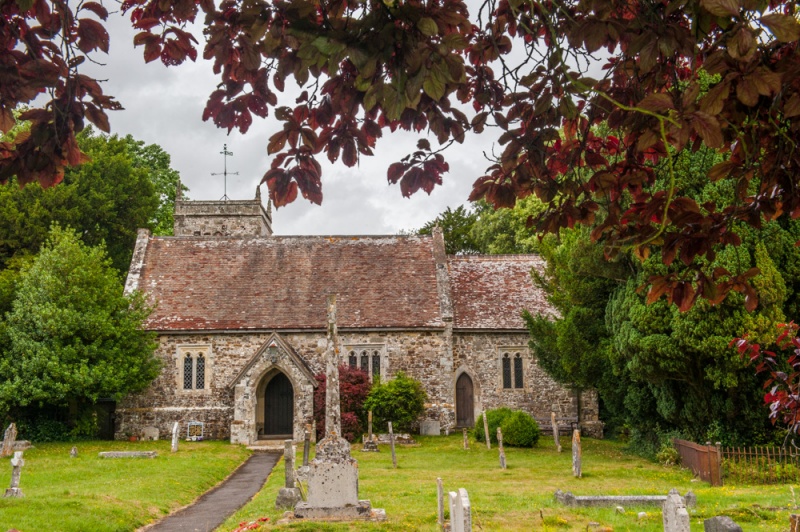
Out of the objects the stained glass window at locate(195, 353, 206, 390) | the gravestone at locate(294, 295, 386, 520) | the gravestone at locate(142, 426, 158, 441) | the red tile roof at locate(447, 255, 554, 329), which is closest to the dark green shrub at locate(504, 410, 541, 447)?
the red tile roof at locate(447, 255, 554, 329)

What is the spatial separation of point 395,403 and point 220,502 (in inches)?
438

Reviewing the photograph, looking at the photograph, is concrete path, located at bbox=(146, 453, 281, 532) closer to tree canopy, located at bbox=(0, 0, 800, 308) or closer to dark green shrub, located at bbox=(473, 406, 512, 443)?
dark green shrub, located at bbox=(473, 406, 512, 443)

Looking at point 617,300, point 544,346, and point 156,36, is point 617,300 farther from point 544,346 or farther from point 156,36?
point 156,36

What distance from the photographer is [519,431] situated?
2291cm

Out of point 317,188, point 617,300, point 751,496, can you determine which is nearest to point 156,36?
point 317,188

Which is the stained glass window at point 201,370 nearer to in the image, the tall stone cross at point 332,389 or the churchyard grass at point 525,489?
the churchyard grass at point 525,489

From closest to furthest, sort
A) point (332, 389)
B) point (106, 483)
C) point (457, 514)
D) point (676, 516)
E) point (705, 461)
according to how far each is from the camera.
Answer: point (676, 516), point (457, 514), point (332, 389), point (705, 461), point (106, 483)

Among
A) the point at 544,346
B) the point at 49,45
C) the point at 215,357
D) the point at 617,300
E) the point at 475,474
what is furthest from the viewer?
the point at 215,357

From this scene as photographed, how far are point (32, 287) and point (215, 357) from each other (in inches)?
266

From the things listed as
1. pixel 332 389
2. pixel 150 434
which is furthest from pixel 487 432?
pixel 150 434

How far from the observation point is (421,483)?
15492mm

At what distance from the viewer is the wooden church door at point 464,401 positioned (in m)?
28.6

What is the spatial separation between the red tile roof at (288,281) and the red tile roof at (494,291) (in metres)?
1.41

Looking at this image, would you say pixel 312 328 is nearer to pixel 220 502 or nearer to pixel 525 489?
pixel 220 502
